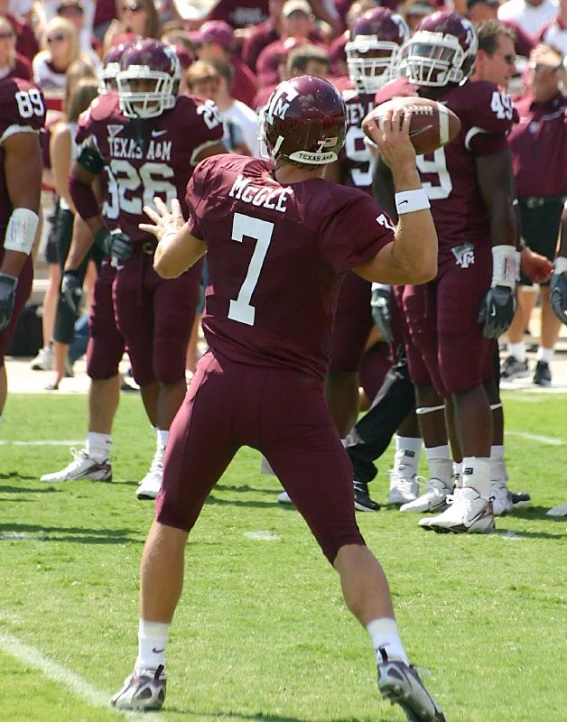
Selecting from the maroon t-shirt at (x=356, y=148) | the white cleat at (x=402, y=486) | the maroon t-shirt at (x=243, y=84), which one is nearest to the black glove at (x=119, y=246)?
the maroon t-shirt at (x=356, y=148)

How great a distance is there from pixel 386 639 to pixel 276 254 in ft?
3.11

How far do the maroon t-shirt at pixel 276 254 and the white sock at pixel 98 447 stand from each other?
3289 millimetres

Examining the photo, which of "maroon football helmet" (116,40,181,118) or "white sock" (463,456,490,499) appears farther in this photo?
"maroon football helmet" (116,40,181,118)

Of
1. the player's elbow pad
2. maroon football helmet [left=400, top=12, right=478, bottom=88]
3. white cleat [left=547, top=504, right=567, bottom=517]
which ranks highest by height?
maroon football helmet [left=400, top=12, right=478, bottom=88]

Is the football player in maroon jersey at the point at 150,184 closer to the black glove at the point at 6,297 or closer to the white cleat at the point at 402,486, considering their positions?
the black glove at the point at 6,297

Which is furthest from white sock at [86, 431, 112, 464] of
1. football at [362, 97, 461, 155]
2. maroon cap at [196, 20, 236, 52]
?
maroon cap at [196, 20, 236, 52]

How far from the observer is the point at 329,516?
3539 millimetres

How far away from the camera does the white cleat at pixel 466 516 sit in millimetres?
5695

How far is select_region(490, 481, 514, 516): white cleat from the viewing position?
20.4 ft

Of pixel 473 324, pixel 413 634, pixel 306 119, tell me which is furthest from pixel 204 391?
pixel 473 324

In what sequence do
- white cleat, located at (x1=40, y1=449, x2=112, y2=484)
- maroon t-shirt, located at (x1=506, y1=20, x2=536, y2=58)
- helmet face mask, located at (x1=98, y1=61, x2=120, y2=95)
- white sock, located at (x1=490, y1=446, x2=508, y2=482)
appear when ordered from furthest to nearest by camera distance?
maroon t-shirt, located at (x1=506, y1=20, x2=536, y2=58) → helmet face mask, located at (x1=98, y1=61, x2=120, y2=95) → white cleat, located at (x1=40, y1=449, x2=112, y2=484) → white sock, located at (x1=490, y1=446, x2=508, y2=482)

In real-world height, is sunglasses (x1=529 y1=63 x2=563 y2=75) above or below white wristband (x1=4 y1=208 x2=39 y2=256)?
above

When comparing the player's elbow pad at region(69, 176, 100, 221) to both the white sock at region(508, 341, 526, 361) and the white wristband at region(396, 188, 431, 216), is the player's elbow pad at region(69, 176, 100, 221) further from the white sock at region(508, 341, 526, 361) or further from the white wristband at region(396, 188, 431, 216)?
the white sock at region(508, 341, 526, 361)

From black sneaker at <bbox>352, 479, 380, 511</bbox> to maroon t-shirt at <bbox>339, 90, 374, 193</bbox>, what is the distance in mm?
1344
